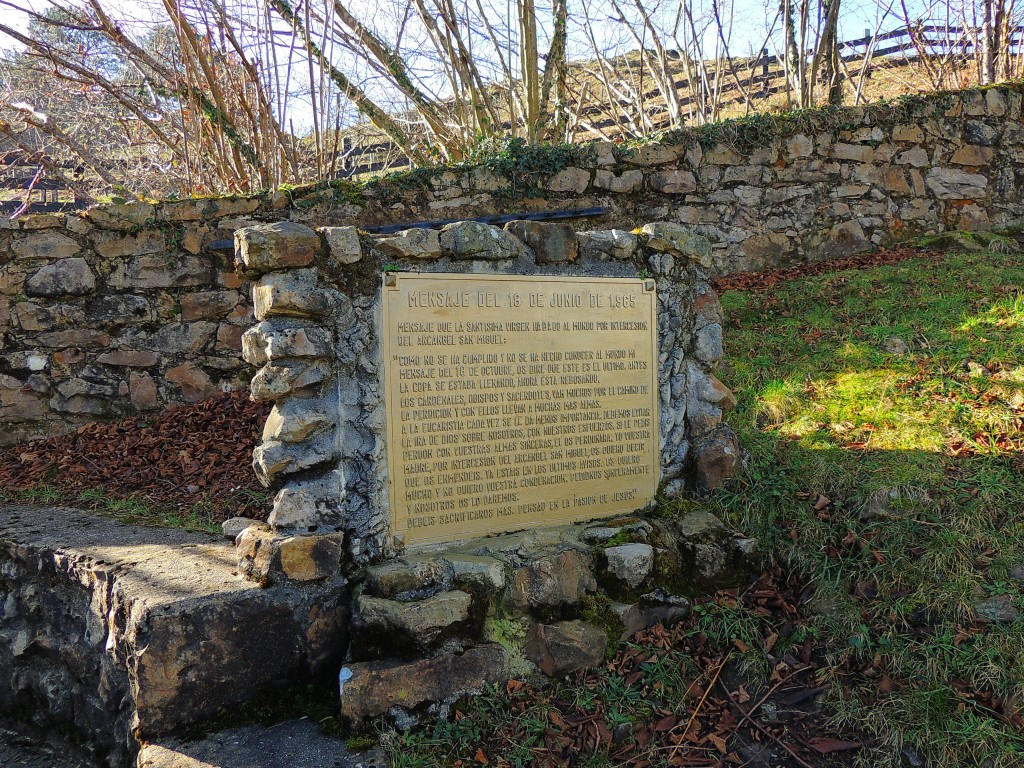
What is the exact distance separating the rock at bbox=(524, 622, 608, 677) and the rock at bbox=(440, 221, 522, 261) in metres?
1.54

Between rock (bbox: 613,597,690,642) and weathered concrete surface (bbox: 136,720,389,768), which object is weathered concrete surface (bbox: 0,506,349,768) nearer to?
weathered concrete surface (bbox: 136,720,389,768)

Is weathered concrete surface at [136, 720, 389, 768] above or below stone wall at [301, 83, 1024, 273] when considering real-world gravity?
below

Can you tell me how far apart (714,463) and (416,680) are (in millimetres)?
1788

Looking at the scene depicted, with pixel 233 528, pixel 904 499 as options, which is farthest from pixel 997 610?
pixel 233 528

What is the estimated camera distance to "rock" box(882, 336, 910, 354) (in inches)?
187

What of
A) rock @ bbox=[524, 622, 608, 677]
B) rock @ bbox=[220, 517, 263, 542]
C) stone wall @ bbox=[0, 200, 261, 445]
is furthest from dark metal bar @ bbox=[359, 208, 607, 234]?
rock @ bbox=[524, 622, 608, 677]

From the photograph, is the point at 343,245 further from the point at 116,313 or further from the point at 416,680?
the point at 116,313

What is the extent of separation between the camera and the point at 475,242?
9.73 ft

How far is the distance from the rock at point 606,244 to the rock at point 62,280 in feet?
14.8

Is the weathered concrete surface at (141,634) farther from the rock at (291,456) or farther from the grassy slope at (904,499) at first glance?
the grassy slope at (904,499)

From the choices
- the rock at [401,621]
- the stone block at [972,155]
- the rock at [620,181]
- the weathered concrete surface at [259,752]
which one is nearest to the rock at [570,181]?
the rock at [620,181]

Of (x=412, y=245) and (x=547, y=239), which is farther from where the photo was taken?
(x=547, y=239)

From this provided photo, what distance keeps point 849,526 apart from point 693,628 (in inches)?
34.6

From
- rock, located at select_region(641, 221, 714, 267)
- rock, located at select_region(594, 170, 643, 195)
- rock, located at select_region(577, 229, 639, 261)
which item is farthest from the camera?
rock, located at select_region(594, 170, 643, 195)
